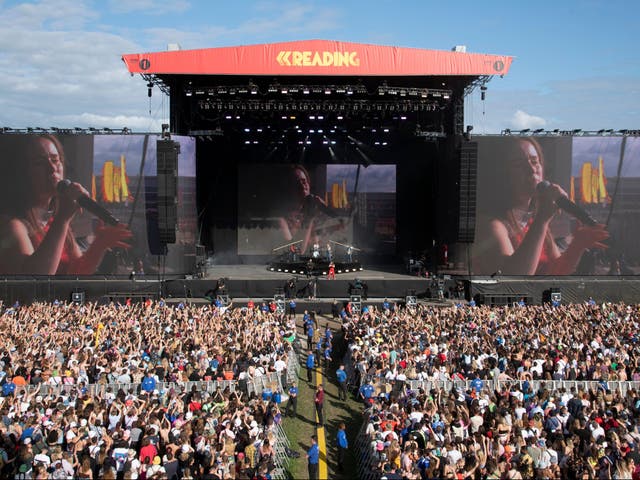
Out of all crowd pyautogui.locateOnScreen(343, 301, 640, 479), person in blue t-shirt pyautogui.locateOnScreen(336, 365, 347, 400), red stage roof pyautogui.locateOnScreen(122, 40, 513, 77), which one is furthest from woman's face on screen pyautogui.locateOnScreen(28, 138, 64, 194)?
person in blue t-shirt pyautogui.locateOnScreen(336, 365, 347, 400)

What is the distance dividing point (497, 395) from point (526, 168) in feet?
60.1

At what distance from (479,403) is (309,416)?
15.6ft

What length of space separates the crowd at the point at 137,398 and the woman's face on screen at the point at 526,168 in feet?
46.1

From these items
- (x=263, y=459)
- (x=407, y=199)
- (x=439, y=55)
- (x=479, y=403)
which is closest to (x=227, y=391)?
(x=263, y=459)

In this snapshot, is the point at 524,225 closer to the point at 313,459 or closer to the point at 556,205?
the point at 556,205

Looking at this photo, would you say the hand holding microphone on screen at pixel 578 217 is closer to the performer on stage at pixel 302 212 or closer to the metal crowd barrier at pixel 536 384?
the performer on stage at pixel 302 212

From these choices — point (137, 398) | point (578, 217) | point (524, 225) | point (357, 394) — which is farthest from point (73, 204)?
point (578, 217)

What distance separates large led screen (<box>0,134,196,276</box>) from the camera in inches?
1110

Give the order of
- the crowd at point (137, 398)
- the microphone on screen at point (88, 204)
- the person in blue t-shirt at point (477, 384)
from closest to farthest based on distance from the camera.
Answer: the crowd at point (137, 398), the person in blue t-shirt at point (477, 384), the microphone on screen at point (88, 204)

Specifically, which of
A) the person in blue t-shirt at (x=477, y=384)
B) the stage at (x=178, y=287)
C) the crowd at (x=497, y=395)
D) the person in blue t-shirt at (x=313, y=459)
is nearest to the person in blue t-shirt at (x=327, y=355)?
the crowd at (x=497, y=395)

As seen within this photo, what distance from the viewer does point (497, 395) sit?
476 inches

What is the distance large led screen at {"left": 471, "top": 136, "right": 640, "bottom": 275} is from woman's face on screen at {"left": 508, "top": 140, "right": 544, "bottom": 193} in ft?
0.14

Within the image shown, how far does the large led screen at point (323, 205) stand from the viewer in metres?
35.8

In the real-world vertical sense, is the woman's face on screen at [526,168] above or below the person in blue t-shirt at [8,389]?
above
